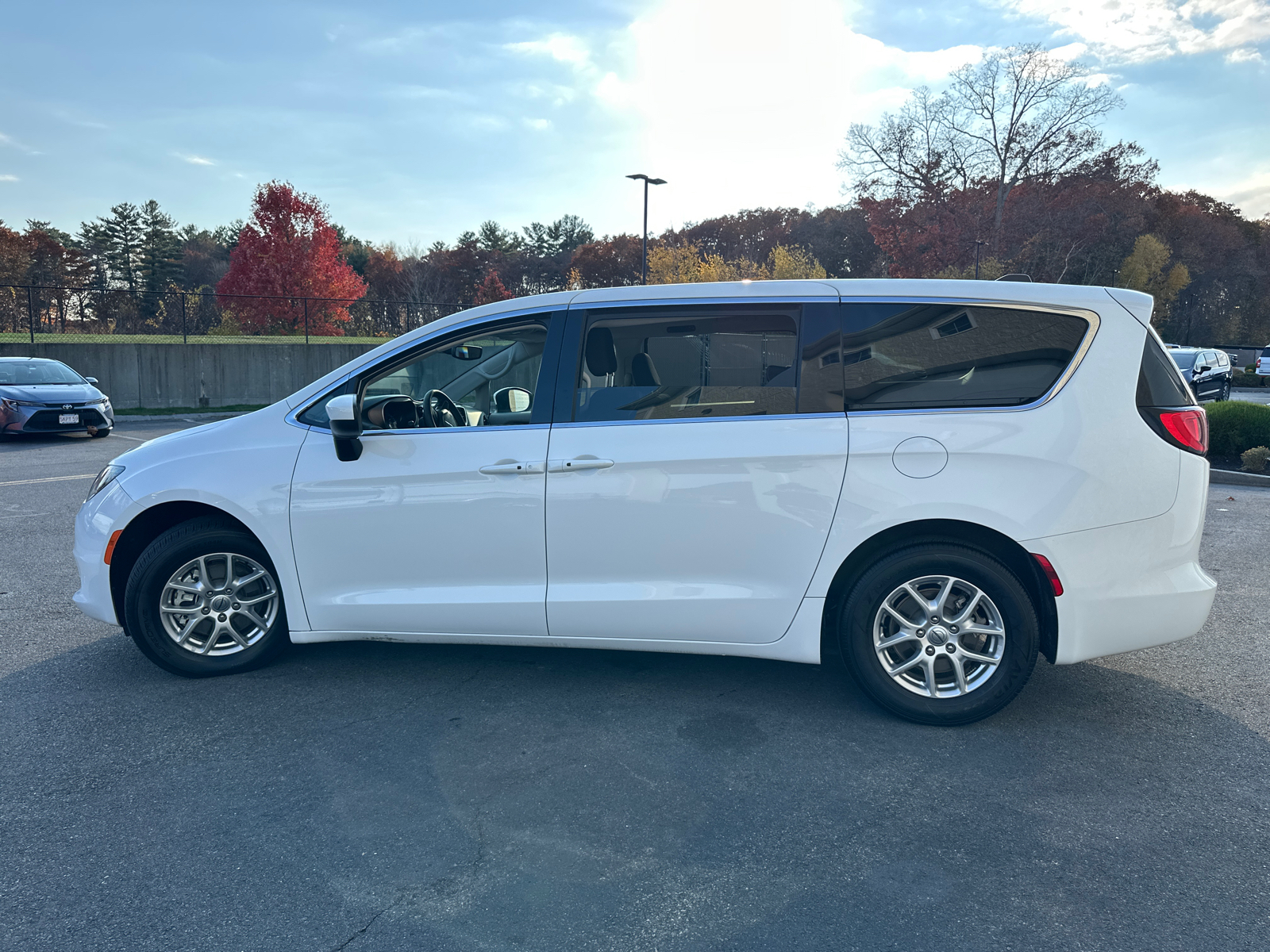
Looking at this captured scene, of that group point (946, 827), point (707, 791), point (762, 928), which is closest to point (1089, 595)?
point (946, 827)

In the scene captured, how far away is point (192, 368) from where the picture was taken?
Answer: 2272cm

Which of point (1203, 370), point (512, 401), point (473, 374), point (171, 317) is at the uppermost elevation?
point (171, 317)

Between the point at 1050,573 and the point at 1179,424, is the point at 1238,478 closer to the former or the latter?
the point at 1179,424

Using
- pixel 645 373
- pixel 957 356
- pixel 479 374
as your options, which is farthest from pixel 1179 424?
pixel 479 374

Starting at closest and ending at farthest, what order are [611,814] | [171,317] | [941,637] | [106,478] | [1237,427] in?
[611,814], [941,637], [106,478], [1237,427], [171,317]

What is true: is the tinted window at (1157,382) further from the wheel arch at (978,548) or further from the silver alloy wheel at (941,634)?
the silver alloy wheel at (941,634)

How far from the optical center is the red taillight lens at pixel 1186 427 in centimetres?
362

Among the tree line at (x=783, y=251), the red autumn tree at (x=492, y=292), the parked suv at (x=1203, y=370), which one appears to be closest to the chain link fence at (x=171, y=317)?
the tree line at (x=783, y=251)

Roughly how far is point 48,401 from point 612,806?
603 inches

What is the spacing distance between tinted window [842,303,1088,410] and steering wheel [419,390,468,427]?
5.98 ft

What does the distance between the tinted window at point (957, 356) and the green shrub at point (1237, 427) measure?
10859 mm

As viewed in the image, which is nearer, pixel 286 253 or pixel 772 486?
pixel 772 486

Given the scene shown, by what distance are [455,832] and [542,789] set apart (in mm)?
390

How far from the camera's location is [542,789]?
10.5 feet
